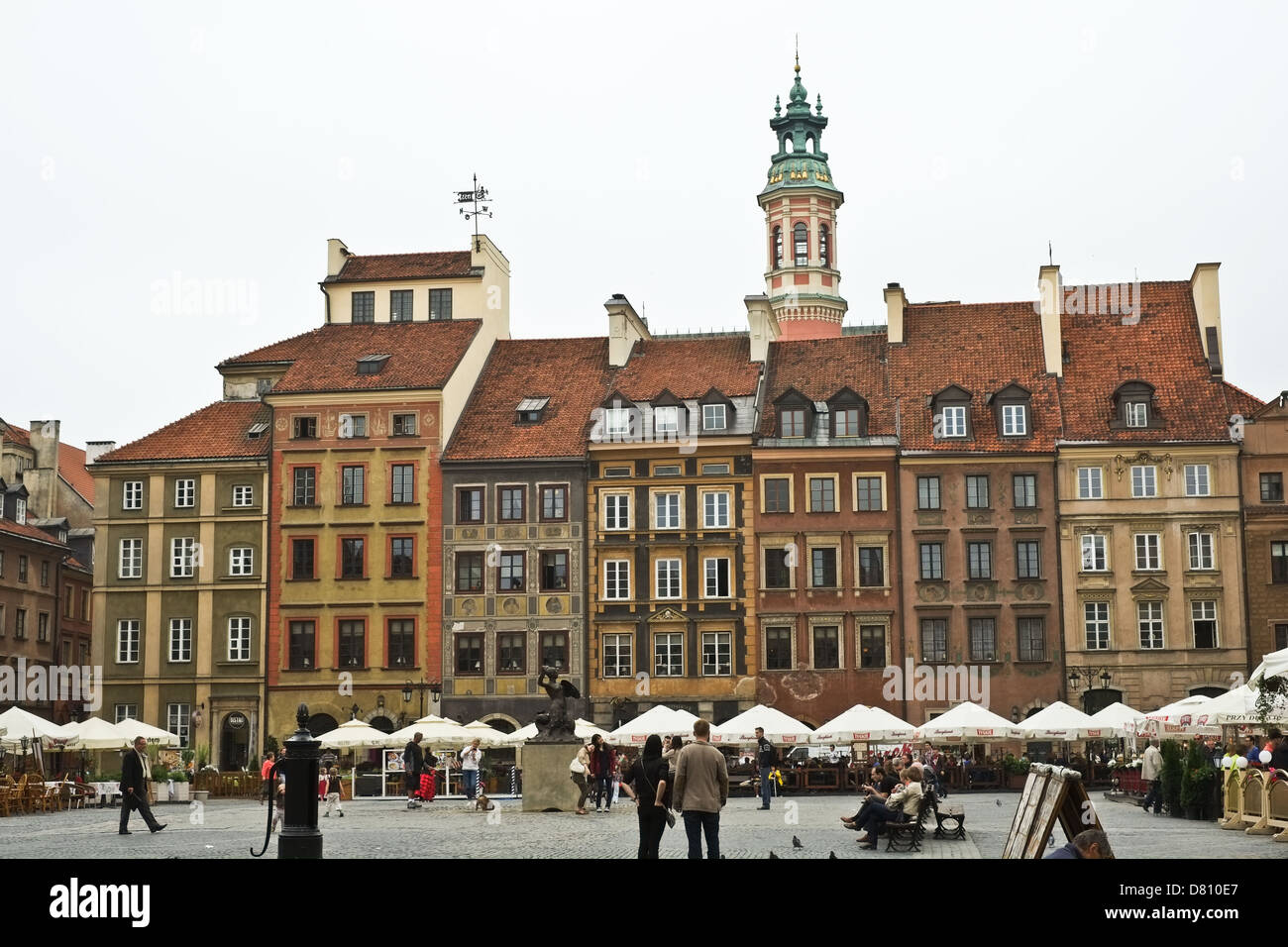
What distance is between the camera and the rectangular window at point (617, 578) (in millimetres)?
54594

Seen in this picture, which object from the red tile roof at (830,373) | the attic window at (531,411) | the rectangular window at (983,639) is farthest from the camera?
the attic window at (531,411)

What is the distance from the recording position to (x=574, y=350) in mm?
60438

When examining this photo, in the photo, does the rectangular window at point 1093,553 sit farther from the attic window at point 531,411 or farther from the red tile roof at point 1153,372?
the attic window at point 531,411

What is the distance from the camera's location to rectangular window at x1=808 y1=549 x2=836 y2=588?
5381cm

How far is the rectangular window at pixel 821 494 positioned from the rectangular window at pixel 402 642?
509 inches

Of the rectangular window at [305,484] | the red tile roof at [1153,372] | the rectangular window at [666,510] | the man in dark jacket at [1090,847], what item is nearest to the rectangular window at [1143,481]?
the red tile roof at [1153,372]

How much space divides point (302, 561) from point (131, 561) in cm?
583

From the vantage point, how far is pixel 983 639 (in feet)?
174

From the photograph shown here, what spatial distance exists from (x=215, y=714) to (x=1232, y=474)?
3181 cm

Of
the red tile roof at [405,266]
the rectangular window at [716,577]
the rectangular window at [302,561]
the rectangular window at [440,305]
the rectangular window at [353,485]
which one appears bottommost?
the rectangular window at [716,577]

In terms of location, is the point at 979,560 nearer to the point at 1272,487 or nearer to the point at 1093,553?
the point at 1093,553

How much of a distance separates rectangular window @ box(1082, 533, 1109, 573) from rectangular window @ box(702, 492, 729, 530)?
1068 centimetres

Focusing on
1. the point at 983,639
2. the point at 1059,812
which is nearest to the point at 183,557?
the point at 983,639
